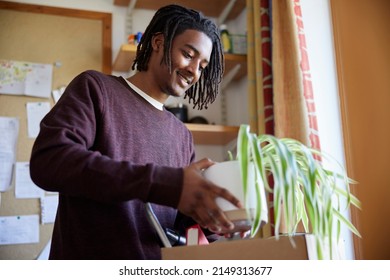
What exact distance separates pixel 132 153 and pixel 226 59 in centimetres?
146

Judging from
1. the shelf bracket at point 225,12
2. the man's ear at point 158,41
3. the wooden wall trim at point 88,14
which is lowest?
the man's ear at point 158,41

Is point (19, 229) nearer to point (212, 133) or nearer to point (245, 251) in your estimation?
point (212, 133)

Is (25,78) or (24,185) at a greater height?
(25,78)

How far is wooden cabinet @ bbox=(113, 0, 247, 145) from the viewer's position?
233cm

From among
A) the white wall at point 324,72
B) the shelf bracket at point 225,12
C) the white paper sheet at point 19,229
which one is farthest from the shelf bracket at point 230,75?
the white paper sheet at point 19,229

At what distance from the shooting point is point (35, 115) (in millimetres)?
2352

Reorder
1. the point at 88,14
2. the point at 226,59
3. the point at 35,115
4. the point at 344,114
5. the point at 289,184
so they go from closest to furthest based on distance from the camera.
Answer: the point at 289,184
the point at 344,114
the point at 35,115
the point at 226,59
the point at 88,14

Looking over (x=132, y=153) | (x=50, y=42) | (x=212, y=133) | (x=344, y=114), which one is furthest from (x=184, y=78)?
(x=50, y=42)

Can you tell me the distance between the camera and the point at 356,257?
1756 millimetres

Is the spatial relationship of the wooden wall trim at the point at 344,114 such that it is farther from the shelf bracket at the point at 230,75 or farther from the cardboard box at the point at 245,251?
the cardboard box at the point at 245,251

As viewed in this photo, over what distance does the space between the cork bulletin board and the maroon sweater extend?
131 cm

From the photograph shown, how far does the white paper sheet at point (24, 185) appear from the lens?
2.26 metres

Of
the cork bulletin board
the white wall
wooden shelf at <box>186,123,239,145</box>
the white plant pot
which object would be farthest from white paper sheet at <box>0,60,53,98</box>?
the white plant pot

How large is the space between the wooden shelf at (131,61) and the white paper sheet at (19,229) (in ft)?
2.71
